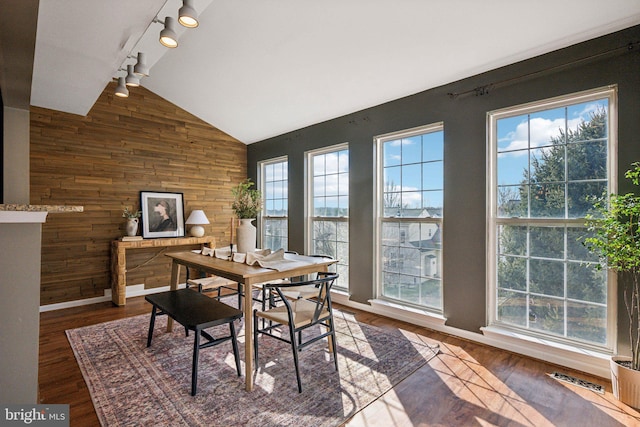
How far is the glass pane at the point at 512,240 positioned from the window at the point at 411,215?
608mm

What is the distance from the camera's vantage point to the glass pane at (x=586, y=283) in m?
2.55

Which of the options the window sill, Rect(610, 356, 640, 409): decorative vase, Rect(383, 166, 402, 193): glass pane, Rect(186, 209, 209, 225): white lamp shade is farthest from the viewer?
Rect(186, 209, 209, 225): white lamp shade

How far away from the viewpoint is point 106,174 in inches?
183

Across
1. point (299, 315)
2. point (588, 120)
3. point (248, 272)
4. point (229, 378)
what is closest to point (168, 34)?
point (248, 272)

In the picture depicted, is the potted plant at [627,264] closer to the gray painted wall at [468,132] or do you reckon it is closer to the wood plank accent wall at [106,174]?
the gray painted wall at [468,132]

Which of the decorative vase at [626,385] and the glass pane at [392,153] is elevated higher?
the glass pane at [392,153]

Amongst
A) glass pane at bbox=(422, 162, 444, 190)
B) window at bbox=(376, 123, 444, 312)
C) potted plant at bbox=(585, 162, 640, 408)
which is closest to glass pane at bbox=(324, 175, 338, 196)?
window at bbox=(376, 123, 444, 312)

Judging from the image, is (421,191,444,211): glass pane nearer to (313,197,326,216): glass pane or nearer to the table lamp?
(313,197,326,216): glass pane

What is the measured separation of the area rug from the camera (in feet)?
6.57

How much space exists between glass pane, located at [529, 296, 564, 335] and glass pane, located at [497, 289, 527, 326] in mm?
56

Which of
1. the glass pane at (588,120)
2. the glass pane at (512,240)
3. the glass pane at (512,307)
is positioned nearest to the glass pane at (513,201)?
the glass pane at (512,240)

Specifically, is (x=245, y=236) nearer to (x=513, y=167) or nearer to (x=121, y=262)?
(x=121, y=262)

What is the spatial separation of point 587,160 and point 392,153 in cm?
190

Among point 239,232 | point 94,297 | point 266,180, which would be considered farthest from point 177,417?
point 266,180
